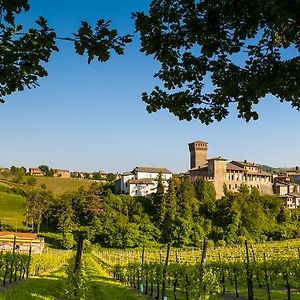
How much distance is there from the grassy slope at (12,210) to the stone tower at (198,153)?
61.1 meters

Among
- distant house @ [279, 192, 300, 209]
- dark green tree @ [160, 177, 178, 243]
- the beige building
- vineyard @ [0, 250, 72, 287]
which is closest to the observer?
vineyard @ [0, 250, 72, 287]

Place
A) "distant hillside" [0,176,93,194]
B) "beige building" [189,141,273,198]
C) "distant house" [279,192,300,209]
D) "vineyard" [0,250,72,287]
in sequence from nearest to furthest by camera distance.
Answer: "vineyard" [0,250,72,287]
"distant hillside" [0,176,93,194]
"beige building" [189,141,273,198]
"distant house" [279,192,300,209]

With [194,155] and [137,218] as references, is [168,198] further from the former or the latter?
[194,155]

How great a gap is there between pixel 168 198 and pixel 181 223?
8961 millimetres

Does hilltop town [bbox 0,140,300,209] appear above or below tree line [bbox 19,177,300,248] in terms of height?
above

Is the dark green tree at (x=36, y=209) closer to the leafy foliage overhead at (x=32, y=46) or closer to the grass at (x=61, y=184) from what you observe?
the grass at (x=61, y=184)

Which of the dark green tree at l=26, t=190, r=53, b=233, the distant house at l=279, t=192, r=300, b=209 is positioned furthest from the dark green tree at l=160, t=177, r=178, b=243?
the distant house at l=279, t=192, r=300, b=209

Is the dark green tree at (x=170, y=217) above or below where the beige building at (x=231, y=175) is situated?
below

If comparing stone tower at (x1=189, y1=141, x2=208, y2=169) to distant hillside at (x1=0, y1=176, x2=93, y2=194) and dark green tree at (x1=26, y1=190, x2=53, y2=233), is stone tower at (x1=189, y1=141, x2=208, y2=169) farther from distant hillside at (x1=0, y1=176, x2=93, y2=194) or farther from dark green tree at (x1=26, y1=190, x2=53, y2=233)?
dark green tree at (x1=26, y1=190, x2=53, y2=233)

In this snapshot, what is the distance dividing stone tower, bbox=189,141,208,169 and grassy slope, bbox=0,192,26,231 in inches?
2406

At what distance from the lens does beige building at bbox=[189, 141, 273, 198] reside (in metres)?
124

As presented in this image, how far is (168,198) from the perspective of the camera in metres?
100

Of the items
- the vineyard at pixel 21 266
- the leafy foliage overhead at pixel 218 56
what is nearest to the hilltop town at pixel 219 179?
the vineyard at pixel 21 266

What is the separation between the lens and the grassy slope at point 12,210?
9500 cm
